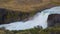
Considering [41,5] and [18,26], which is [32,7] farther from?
[18,26]

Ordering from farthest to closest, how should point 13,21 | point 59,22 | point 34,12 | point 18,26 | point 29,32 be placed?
point 34,12 < point 13,21 < point 18,26 < point 59,22 < point 29,32

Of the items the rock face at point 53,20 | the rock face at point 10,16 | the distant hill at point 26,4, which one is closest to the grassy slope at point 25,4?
the distant hill at point 26,4

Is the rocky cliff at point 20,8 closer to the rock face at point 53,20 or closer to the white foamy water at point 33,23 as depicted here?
the white foamy water at point 33,23

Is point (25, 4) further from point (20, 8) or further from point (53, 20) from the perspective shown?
point (53, 20)

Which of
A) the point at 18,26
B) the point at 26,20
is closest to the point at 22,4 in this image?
the point at 26,20

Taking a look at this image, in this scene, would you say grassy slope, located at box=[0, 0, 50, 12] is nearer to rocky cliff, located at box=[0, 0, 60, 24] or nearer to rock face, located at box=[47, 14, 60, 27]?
rocky cliff, located at box=[0, 0, 60, 24]

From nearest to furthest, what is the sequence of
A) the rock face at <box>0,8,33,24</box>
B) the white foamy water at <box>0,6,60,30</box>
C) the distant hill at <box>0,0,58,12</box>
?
1. the white foamy water at <box>0,6,60,30</box>
2. the rock face at <box>0,8,33,24</box>
3. the distant hill at <box>0,0,58,12</box>

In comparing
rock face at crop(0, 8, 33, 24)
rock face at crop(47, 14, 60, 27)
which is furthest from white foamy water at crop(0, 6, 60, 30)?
rock face at crop(47, 14, 60, 27)

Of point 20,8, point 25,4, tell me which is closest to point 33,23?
point 20,8

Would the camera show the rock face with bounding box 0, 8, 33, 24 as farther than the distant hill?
No

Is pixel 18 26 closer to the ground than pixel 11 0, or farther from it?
closer to the ground

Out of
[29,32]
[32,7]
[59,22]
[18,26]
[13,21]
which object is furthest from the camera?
[32,7]
